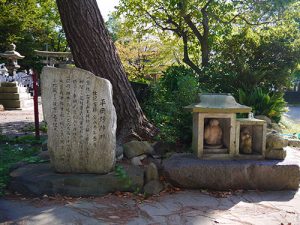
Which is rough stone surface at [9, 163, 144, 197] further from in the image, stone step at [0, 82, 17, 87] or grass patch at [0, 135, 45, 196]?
stone step at [0, 82, 17, 87]

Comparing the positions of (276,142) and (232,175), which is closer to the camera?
(232,175)

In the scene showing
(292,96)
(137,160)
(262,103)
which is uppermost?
(262,103)

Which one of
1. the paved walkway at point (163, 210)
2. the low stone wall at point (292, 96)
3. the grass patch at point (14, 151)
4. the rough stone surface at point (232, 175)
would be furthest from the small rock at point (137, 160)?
the low stone wall at point (292, 96)

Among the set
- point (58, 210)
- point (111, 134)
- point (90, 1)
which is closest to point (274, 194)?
point (111, 134)

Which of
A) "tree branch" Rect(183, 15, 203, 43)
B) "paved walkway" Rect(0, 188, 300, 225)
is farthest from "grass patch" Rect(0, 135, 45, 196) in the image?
"tree branch" Rect(183, 15, 203, 43)

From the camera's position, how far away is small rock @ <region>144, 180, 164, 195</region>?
14.1 feet

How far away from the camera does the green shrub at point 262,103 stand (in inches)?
332

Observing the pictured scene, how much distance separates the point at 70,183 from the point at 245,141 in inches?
102

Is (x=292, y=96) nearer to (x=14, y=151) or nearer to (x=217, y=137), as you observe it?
(x=217, y=137)

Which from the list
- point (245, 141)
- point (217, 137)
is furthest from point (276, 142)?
point (217, 137)

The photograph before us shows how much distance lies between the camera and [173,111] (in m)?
6.39

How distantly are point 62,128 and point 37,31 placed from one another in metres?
23.2

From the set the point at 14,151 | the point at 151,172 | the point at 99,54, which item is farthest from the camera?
the point at 14,151

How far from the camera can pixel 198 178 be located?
14.7ft
